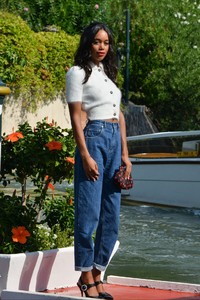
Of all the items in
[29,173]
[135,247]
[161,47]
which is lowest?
[135,247]

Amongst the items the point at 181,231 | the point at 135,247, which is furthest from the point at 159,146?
the point at 135,247

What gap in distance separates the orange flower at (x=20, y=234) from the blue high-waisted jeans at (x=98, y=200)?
540 mm

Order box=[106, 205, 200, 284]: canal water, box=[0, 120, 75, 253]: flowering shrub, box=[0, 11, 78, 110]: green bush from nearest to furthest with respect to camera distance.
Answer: box=[0, 120, 75, 253]: flowering shrub < box=[106, 205, 200, 284]: canal water < box=[0, 11, 78, 110]: green bush

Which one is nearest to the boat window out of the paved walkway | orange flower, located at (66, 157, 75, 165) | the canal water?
the canal water

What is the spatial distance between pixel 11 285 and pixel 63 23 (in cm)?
1935

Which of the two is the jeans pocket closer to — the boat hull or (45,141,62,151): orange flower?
(45,141,62,151): orange flower

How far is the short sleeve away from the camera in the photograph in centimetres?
668

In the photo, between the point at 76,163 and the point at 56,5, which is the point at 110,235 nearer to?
the point at 76,163

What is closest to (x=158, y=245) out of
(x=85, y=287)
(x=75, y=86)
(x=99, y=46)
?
(x=85, y=287)

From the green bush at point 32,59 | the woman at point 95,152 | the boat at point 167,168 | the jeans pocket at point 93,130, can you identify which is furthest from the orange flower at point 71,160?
the green bush at point 32,59

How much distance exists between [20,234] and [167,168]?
402 inches

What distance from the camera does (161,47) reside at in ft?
86.3

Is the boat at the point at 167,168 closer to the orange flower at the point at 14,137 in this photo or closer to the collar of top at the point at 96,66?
the orange flower at the point at 14,137

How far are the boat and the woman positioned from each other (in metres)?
9.92
